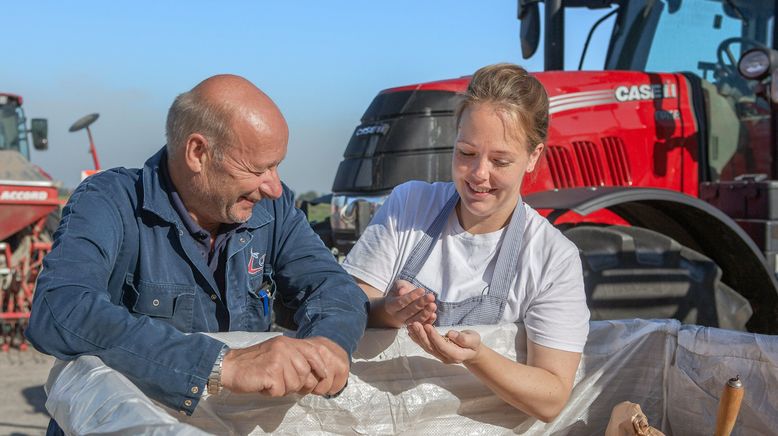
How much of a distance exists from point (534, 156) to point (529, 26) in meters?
2.12

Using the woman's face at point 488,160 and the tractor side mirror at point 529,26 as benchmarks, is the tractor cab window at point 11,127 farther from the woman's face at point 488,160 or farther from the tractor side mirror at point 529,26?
the woman's face at point 488,160

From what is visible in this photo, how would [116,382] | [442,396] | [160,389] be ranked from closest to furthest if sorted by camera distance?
1. [116,382]
2. [160,389]
3. [442,396]

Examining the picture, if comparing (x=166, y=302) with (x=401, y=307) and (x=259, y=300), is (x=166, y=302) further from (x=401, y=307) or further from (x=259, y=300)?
(x=401, y=307)

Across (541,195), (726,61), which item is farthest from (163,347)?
(726,61)

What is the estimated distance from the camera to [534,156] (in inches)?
96.7

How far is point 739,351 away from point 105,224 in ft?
5.82

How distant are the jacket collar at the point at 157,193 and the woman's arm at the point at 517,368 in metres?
0.60

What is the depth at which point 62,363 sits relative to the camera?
73.9 inches

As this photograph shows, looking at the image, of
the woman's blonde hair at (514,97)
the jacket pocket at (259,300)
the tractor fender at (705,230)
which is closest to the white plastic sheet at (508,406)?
the jacket pocket at (259,300)

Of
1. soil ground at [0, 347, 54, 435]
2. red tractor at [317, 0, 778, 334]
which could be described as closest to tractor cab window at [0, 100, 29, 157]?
soil ground at [0, 347, 54, 435]

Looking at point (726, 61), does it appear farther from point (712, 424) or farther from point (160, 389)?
point (160, 389)

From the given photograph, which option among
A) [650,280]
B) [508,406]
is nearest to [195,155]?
[508,406]

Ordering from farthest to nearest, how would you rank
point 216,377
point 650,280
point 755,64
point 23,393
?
point 23,393 < point 755,64 < point 650,280 < point 216,377

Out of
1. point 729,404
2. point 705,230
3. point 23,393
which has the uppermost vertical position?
point 729,404
